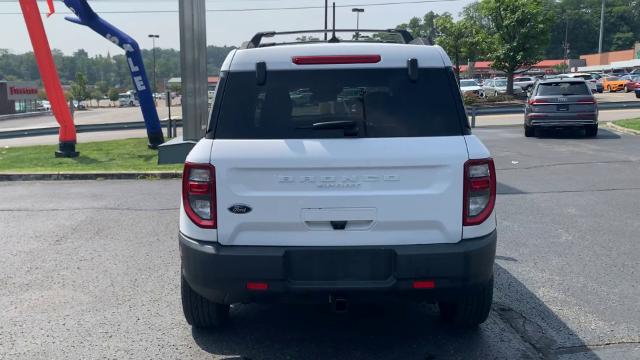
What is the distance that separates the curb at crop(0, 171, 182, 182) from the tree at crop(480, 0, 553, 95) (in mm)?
28693

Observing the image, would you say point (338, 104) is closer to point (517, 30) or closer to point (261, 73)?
point (261, 73)

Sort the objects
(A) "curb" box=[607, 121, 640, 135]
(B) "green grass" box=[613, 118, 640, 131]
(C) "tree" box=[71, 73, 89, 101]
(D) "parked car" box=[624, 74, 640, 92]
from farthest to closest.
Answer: (C) "tree" box=[71, 73, 89, 101] → (D) "parked car" box=[624, 74, 640, 92] → (B) "green grass" box=[613, 118, 640, 131] → (A) "curb" box=[607, 121, 640, 135]

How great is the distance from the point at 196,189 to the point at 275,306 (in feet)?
5.52

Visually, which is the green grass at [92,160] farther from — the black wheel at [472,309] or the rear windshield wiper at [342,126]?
the rear windshield wiper at [342,126]

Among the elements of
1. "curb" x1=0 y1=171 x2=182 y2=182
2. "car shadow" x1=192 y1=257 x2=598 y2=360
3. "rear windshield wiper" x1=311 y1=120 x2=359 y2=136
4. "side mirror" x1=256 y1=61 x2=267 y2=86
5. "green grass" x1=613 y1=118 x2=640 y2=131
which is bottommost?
"curb" x1=0 y1=171 x2=182 y2=182

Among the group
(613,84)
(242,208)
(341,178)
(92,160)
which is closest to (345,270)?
(341,178)

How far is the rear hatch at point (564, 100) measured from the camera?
675 inches

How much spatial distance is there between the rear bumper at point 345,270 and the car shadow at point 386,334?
65 cm

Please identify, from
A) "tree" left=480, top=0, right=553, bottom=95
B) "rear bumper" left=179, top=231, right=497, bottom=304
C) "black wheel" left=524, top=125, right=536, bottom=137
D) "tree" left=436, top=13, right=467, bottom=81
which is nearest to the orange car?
"tree" left=436, top=13, right=467, bottom=81

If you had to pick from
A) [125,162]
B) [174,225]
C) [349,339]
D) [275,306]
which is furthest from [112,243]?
[125,162]

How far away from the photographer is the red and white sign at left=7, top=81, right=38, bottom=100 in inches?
2677

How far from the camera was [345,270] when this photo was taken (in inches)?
144

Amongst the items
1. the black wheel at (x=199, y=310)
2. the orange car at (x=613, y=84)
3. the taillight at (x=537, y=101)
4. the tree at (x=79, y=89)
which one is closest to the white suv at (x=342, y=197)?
the black wheel at (x=199, y=310)

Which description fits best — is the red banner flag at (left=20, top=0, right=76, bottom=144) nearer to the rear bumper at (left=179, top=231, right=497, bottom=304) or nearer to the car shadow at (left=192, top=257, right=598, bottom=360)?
the car shadow at (left=192, top=257, right=598, bottom=360)
